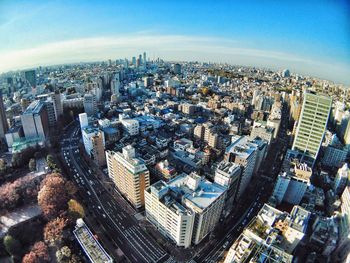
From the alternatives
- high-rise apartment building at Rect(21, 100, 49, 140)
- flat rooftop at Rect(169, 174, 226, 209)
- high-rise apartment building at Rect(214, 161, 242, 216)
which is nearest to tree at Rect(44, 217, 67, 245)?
flat rooftop at Rect(169, 174, 226, 209)

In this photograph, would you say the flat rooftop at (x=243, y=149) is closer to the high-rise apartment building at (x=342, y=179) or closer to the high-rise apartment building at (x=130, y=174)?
the high-rise apartment building at (x=130, y=174)

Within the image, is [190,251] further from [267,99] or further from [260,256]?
[267,99]

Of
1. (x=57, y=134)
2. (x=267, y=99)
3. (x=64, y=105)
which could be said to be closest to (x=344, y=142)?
(x=267, y=99)

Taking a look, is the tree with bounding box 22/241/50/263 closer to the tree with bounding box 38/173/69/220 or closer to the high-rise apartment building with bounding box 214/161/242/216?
the tree with bounding box 38/173/69/220

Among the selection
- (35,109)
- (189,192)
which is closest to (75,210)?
(189,192)

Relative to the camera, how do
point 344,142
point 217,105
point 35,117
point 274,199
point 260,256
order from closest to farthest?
point 260,256
point 274,199
point 35,117
point 344,142
point 217,105

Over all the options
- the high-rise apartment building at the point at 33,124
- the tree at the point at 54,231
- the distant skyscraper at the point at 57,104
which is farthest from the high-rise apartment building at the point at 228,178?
the distant skyscraper at the point at 57,104
